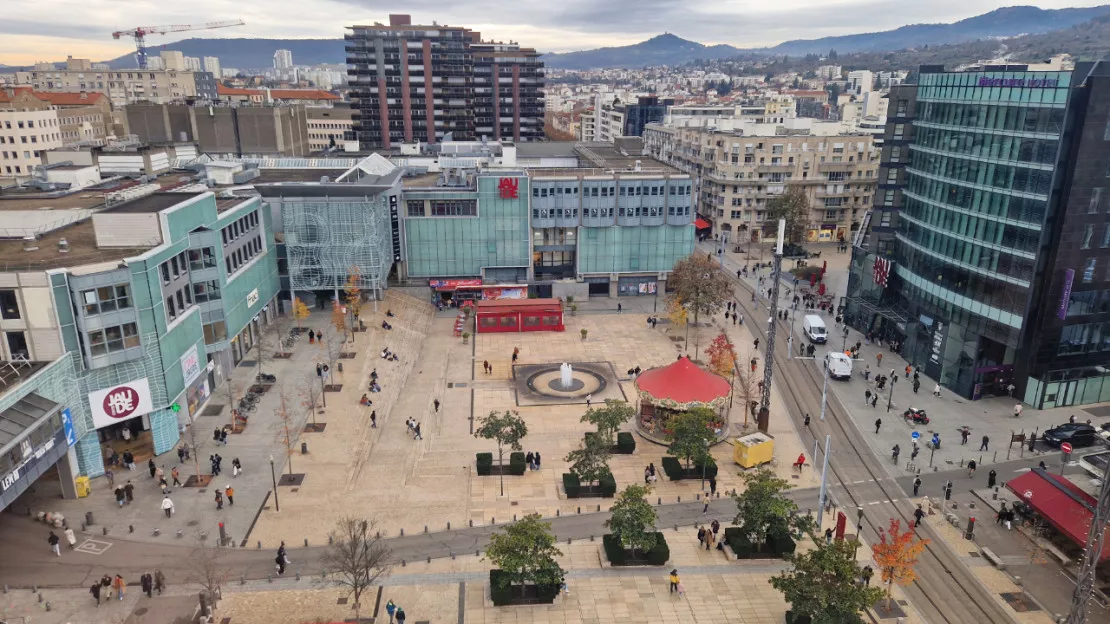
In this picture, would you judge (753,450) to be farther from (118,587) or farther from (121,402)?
(121,402)

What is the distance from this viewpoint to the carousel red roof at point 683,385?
2068 inches

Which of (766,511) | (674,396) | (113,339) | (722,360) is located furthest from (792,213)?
(113,339)

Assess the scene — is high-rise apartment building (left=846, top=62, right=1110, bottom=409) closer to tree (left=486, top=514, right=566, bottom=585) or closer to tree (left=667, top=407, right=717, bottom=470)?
tree (left=667, top=407, right=717, bottom=470)

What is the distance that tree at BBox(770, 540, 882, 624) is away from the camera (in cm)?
3077

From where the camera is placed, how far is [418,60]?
163125 millimetres

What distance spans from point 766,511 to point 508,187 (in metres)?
55.8

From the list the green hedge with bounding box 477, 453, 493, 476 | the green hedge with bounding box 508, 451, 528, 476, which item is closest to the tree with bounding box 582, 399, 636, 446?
the green hedge with bounding box 508, 451, 528, 476

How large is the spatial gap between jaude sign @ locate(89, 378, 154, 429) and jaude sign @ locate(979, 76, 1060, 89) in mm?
66864

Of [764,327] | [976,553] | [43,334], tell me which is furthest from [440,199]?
[976,553]

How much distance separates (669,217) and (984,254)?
1473 inches

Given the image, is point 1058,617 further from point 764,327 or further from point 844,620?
point 764,327

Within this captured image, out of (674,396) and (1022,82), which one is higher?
(1022,82)

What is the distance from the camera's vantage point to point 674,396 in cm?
5253

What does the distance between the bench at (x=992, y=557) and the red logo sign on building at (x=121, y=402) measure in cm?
5272
